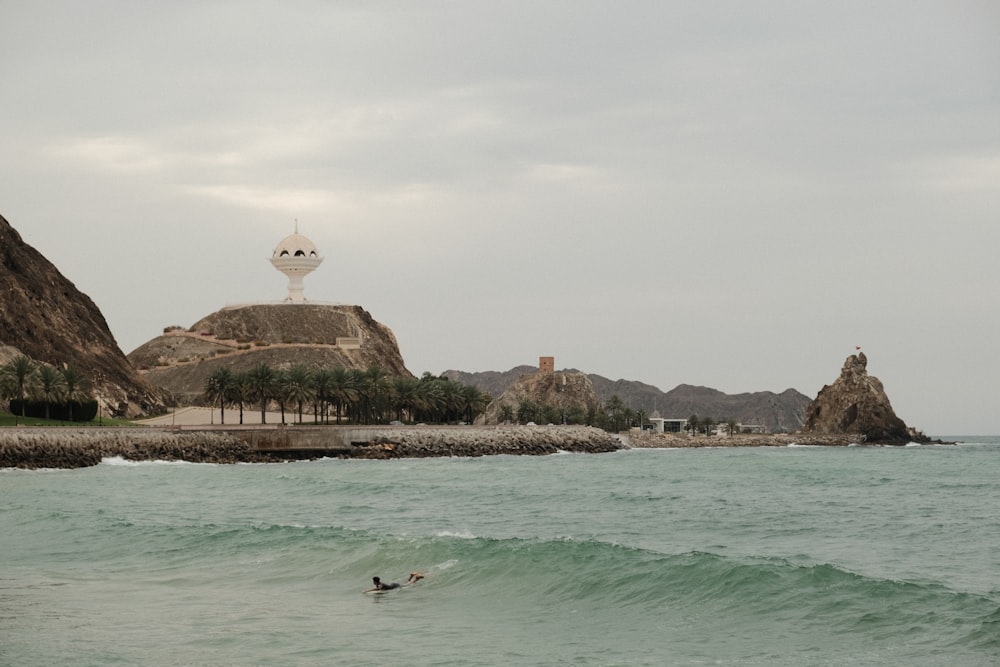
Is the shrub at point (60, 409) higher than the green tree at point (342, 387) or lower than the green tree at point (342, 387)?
lower

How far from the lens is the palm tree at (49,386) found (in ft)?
311

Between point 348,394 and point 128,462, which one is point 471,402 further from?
point 128,462

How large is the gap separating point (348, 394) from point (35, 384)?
3425 centimetres

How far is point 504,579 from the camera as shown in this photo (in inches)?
1086

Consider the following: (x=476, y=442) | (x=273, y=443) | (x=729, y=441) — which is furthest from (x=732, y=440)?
(x=273, y=443)

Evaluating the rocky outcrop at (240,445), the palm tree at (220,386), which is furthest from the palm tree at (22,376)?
the palm tree at (220,386)

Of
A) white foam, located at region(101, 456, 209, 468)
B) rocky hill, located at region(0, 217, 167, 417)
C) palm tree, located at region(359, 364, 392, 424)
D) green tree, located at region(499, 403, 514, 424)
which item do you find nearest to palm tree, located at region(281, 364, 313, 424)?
palm tree, located at region(359, 364, 392, 424)

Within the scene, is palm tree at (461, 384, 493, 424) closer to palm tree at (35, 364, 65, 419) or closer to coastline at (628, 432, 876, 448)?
coastline at (628, 432, 876, 448)

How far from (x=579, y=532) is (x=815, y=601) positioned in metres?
14.2

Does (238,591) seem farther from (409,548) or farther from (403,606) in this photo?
(409,548)

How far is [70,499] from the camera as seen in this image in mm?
49000

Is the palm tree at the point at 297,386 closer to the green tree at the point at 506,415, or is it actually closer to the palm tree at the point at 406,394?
the palm tree at the point at 406,394

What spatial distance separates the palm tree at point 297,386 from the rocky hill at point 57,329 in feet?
62.5

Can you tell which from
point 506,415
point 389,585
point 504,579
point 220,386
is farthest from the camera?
point 506,415
